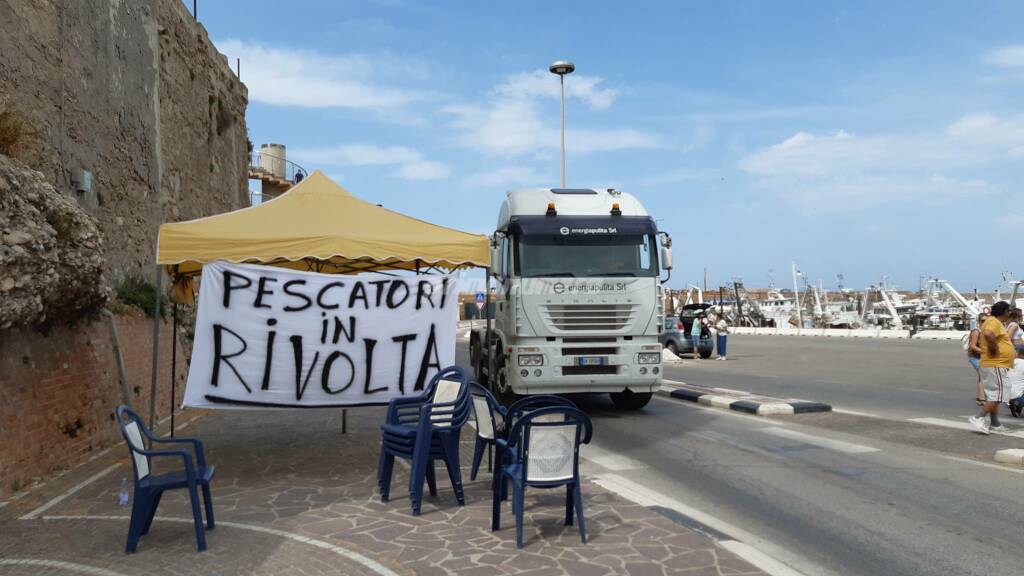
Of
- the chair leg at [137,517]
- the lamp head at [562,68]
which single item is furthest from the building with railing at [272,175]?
the chair leg at [137,517]

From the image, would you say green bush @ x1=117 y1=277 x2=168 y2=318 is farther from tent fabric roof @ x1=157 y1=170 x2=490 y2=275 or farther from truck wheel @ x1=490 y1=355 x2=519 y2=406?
truck wheel @ x1=490 y1=355 x2=519 y2=406

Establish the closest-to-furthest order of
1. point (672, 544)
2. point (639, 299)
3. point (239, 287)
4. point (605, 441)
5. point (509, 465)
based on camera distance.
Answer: point (672, 544)
point (509, 465)
point (239, 287)
point (605, 441)
point (639, 299)

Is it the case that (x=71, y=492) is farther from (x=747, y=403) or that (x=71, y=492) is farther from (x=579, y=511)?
(x=747, y=403)

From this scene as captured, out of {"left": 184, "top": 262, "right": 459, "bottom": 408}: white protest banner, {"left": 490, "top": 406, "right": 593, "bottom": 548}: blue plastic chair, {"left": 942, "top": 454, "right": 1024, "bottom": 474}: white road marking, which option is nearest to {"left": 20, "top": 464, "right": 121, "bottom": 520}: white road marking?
{"left": 184, "top": 262, "right": 459, "bottom": 408}: white protest banner

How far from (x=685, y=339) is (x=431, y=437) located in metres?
24.8

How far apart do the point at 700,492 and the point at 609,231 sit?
18.6 ft

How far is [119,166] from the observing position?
514 inches

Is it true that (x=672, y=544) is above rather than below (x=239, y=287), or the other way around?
below

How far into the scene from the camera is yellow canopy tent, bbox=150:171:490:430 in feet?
27.9

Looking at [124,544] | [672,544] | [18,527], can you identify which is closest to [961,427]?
[672,544]

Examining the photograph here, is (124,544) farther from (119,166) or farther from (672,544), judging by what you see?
(119,166)

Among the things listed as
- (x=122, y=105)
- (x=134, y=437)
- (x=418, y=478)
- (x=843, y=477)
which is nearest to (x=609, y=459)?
(x=843, y=477)

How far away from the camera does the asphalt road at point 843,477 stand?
5758mm

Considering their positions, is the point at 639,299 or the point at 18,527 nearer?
the point at 18,527
